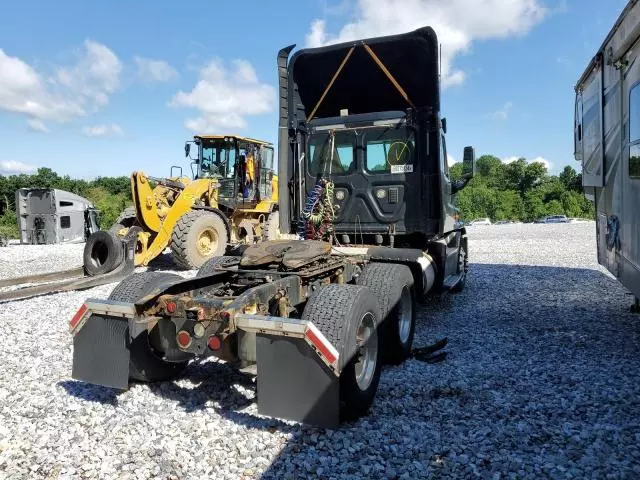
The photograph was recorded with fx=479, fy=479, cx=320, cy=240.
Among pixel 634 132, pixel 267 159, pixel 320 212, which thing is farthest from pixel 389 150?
pixel 267 159

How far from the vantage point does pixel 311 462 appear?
2.88m

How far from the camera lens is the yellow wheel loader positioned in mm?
10297

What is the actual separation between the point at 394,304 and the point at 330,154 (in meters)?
2.89

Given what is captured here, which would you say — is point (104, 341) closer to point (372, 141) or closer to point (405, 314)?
point (405, 314)

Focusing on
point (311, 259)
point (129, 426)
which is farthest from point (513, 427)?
point (129, 426)

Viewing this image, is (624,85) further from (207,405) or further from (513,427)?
(207,405)

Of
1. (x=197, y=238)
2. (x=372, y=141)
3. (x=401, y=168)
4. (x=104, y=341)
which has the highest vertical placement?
(x=372, y=141)

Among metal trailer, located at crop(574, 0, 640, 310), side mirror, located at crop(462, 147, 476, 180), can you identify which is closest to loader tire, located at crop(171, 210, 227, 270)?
side mirror, located at crop(462, 147, 476, 180)

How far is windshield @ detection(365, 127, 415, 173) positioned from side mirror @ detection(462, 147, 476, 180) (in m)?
1.26

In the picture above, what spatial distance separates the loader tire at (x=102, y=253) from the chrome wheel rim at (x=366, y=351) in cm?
714

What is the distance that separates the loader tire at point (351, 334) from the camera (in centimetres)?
326

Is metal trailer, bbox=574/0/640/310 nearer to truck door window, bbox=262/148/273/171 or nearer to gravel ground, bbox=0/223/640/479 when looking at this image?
gravel ground, bbox=0/223/640/479

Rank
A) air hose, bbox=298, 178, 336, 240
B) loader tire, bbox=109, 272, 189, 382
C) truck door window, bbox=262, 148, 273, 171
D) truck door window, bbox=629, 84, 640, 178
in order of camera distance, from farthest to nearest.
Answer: truck door window, bbox=262, 148, 273, 171 < air hose, bbox=298, 178, 336, 240 < truck door window, bbox=629, 84, 640, 178 < loader tire, bbox=109, 272, 189, 382

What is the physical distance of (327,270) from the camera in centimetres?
469
